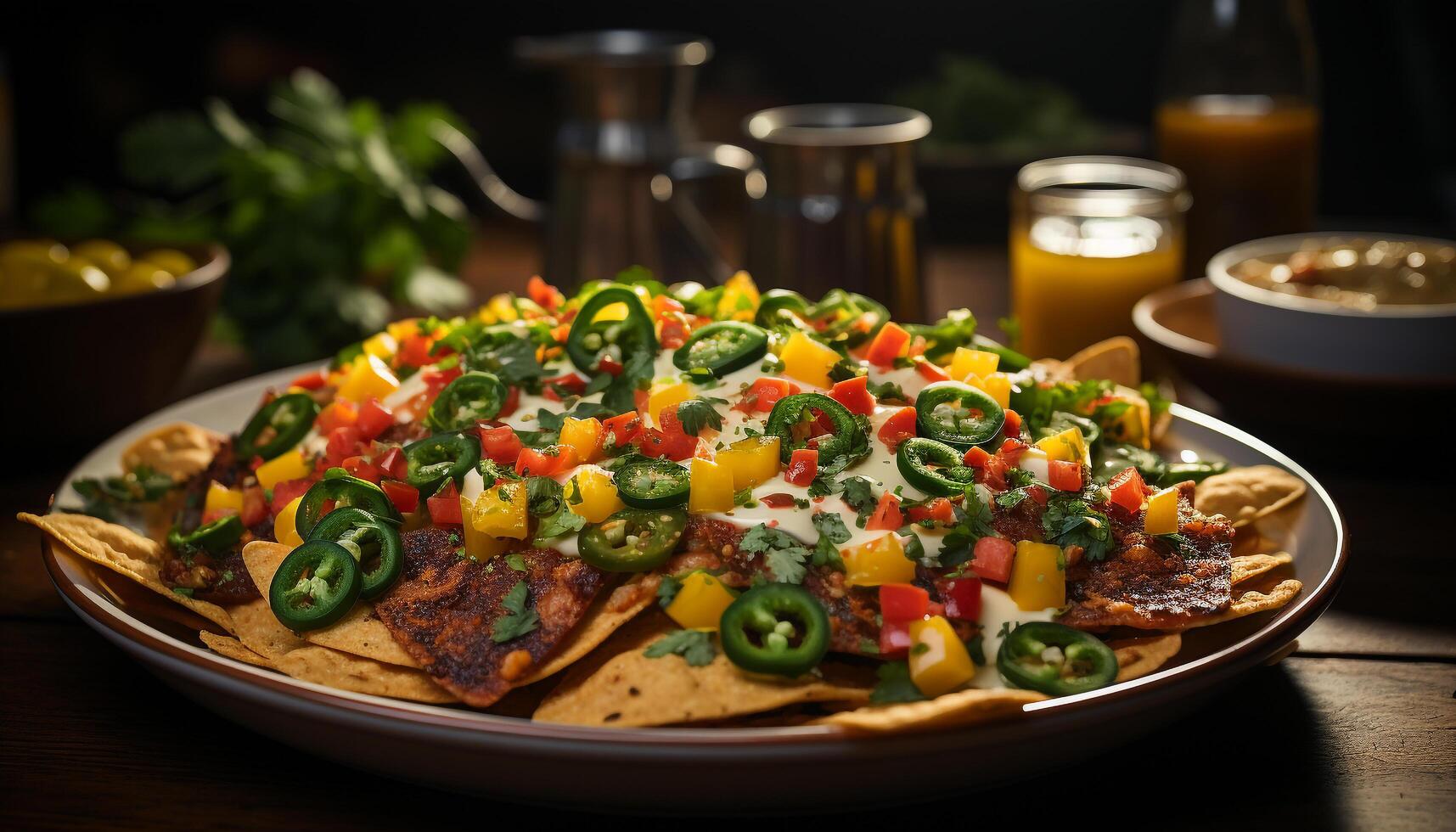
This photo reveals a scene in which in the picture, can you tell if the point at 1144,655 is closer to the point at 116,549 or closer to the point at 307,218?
the point at 116,549

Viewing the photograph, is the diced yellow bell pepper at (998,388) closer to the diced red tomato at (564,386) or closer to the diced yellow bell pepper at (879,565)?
the diced yellow bell pepper at (879,565)

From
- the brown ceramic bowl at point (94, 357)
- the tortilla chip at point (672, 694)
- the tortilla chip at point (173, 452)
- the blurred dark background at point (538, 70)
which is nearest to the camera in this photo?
the tortilla chip at point (672, 694)

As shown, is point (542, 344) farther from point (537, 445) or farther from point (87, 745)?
point (87, 745)

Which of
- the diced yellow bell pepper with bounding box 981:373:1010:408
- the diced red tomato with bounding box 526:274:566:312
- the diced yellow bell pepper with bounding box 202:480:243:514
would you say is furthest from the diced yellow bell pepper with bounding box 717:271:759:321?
the diced yellow bell pepper with bounding box 202:480:243:514

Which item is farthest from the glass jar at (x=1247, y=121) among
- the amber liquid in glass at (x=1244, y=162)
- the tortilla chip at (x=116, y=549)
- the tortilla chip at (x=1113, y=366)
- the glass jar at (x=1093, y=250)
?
the tortilla chip at (x=116, y=549)

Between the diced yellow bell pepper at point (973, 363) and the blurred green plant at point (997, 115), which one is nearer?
the diced yellow bell pepper at point (973, 363)

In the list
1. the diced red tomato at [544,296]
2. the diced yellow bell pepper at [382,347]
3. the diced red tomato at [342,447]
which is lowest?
the diced red tomato at [342,447]

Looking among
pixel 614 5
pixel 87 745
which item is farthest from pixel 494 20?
pixel 87 745
